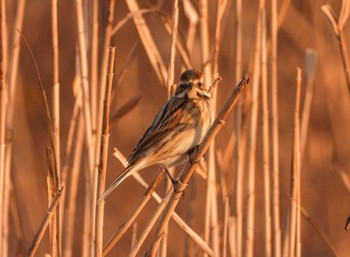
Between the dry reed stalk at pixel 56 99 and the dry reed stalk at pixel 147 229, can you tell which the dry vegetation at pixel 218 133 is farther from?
the dry reed stalk at pixel 147 229

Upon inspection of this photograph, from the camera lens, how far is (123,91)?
15.8ft

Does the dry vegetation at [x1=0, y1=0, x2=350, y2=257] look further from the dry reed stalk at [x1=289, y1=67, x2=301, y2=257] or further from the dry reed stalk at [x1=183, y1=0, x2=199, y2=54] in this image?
the dry reed stalk at [x1=289, y1=67, x2=301, y2=257]

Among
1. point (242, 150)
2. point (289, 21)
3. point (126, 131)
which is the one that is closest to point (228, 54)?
point (289, 21)

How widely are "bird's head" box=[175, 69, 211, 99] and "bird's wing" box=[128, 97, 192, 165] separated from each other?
0.08 ft

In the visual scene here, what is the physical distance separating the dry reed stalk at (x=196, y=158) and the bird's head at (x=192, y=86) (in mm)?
505

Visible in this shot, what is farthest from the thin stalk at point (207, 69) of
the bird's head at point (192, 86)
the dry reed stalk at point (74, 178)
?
the dry reed stalk at point (74, 178)

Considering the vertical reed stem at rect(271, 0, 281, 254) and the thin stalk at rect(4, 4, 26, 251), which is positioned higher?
the thin stalk at rect(4, 4, 26, 251)

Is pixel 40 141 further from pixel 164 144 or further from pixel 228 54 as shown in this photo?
pixel 164 144

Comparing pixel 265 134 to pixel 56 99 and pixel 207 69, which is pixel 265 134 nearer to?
pixel 207 69

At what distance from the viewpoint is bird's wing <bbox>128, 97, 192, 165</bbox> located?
102 inches

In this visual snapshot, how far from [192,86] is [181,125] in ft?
0.46

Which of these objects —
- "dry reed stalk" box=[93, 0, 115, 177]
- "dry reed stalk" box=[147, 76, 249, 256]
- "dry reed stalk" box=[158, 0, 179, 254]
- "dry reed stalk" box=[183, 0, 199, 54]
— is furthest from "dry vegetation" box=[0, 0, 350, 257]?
"dry reed stalk" box=[147, 76, 249, 256]

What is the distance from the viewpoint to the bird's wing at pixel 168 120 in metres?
2.60

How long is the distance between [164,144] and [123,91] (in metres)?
2.24
